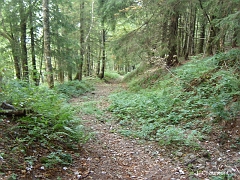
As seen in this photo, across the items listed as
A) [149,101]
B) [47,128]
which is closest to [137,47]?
[149,101]

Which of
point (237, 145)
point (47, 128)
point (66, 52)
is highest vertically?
point (66, 52)

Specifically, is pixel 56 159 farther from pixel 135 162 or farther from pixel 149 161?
pixel 149 161

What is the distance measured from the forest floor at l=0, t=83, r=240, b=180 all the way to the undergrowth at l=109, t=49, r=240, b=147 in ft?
1.56

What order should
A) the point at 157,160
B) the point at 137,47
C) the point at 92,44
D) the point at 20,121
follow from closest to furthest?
the point at 20,121 → the point at 157,160 → the point at 137,47 → the point at 92,44

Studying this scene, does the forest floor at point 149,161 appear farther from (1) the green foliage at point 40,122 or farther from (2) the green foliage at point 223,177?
(1) the green foliage at point 40,122

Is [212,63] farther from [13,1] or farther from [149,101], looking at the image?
[13,1]

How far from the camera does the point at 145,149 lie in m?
5.11

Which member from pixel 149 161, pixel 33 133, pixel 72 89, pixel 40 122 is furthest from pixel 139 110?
pixel 72 89

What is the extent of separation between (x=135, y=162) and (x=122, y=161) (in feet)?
1.03

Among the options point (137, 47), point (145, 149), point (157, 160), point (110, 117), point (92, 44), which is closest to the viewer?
point (157, 160)

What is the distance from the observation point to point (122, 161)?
4484 millimetres

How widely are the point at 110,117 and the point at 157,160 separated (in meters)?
3.50

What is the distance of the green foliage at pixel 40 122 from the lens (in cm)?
398

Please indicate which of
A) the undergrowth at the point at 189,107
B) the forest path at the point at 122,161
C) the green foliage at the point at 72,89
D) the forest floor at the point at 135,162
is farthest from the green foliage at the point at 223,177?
the green foliage at the point at 72,89
